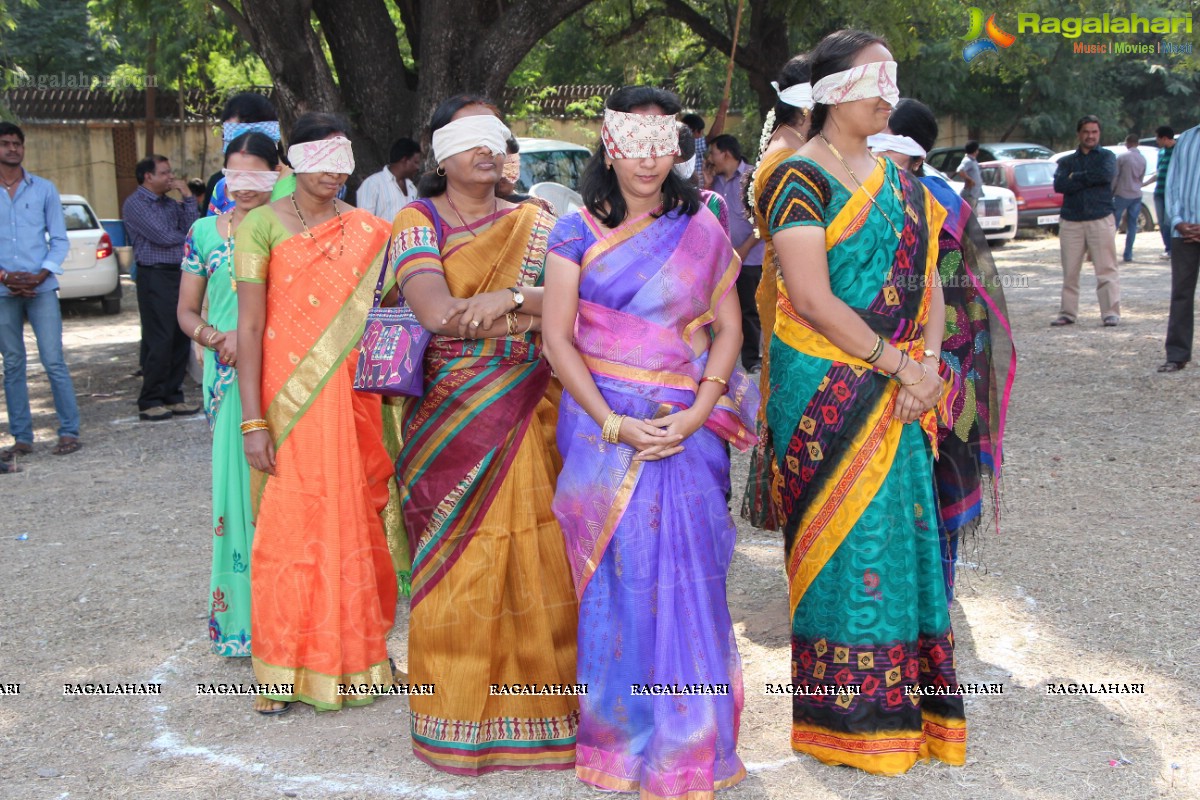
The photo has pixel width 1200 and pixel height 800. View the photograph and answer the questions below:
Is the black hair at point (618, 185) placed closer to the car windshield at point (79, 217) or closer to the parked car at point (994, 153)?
the car windshield at point (79, 217)

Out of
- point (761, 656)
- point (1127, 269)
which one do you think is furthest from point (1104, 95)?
point (761, 656)

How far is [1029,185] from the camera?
20953 millimetres

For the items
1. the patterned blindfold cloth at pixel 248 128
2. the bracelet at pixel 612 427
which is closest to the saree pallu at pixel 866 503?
the bracelet at pixel 612 427

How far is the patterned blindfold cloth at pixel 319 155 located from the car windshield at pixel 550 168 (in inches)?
345

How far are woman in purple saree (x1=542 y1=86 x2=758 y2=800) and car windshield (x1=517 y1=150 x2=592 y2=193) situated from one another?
9.57 metres

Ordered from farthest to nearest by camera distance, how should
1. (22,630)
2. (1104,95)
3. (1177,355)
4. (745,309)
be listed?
(1104,95) → (745,309) → (1177,355) → (22,630)

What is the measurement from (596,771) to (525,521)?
0.77m

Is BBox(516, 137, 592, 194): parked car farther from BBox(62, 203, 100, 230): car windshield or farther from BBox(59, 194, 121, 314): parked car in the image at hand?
BBox(62, 203, 100, 230): car windshield

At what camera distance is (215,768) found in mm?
3709

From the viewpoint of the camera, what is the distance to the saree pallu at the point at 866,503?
342cm

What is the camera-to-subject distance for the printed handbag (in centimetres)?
364

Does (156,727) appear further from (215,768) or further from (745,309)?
(745,309)

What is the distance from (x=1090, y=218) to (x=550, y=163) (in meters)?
5.65

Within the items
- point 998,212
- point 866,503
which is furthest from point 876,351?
point 998,212
